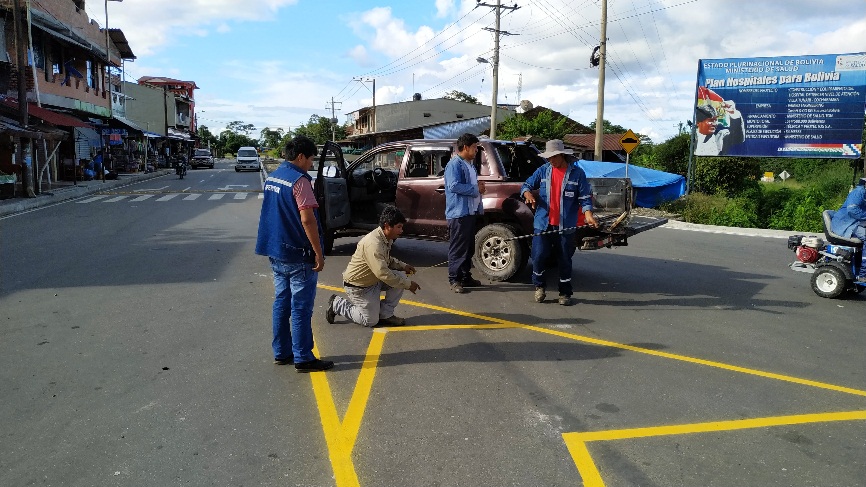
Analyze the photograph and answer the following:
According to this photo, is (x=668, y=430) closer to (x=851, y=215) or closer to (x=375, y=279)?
(x=375, y=279)

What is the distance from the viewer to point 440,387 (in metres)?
4.41

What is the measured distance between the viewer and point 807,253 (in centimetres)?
759

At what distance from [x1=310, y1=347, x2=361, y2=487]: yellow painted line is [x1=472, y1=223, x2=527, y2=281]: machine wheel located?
3542 millimetres

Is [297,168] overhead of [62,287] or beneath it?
overhead

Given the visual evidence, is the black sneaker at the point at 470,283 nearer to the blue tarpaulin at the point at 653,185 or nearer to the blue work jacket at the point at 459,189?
the blue work jacket at the point at 459,189

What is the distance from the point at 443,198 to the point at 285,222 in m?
4.01

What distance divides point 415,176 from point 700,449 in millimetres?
5845

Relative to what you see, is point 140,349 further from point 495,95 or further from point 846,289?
point 495,95

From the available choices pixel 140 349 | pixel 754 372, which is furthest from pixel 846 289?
pixel 140 349

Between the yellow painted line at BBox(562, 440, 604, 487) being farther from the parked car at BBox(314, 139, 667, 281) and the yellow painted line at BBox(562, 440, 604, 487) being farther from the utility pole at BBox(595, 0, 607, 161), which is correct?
the utility pole at BBox(595, 0, 607, 161)

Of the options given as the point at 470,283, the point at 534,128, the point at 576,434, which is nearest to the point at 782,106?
the point at 470,283

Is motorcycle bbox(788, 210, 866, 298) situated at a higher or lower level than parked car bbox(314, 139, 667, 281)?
lower

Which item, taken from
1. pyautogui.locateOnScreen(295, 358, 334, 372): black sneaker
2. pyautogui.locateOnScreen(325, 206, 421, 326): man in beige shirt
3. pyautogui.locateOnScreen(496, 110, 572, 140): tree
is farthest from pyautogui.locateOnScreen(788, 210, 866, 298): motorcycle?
pyautogui.locateOnScreen(496, 110, 572, 140): tree

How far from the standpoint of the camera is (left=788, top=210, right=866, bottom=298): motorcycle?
7.22 metres
